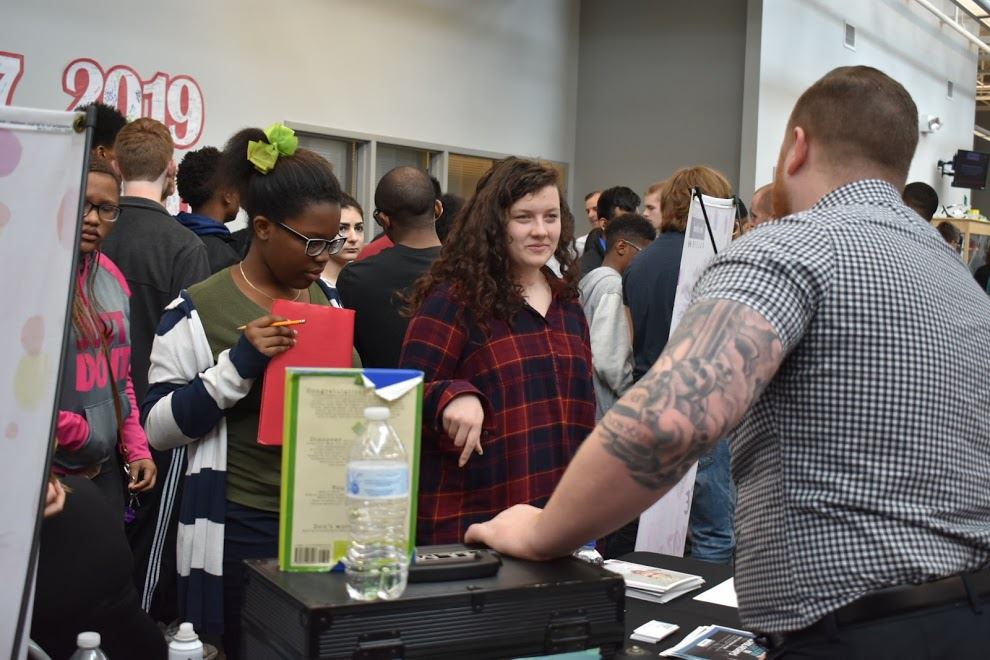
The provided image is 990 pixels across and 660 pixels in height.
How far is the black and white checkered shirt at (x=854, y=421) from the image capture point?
1.19 meters

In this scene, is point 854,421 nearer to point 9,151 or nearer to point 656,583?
point 656,583

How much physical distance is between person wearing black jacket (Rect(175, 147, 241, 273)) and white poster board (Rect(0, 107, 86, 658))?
234cm

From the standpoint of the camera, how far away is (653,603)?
1990 millimetres

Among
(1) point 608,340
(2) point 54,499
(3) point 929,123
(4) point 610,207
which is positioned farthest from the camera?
(3) point 929,123

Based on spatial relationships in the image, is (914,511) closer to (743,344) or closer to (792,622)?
(792,622)

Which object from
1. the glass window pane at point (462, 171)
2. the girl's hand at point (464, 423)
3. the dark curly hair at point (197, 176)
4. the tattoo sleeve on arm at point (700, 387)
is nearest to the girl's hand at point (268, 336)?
the girl's hand at point (464, 423)

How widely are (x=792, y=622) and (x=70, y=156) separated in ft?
3.42

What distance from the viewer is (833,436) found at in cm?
122

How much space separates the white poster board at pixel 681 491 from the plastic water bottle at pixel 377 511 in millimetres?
2032

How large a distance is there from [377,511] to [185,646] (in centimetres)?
50

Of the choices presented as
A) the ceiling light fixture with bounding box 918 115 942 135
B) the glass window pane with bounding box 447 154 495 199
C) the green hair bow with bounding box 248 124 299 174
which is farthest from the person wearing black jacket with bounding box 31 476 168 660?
the ceiling light fixture with bounding box 918 115 942 135

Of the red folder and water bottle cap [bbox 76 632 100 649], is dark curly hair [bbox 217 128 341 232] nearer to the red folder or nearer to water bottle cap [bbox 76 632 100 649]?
the red folder

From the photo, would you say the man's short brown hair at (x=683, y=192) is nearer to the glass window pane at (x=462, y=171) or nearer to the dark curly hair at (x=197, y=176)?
the dark curly hair at (x=197, y=176)

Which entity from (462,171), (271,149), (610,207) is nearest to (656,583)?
(271,149)
